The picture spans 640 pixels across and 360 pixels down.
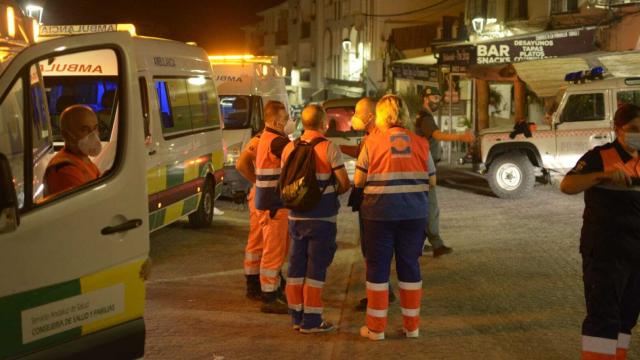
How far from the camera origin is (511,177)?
1544cm

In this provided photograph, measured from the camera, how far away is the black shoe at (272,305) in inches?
284

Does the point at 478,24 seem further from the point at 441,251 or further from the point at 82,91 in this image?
the point at 82,91

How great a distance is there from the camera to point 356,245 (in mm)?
10844

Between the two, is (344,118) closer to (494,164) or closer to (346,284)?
(494,164)

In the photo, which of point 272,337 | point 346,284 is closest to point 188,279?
point 346,284

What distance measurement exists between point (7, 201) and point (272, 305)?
4.00 meters

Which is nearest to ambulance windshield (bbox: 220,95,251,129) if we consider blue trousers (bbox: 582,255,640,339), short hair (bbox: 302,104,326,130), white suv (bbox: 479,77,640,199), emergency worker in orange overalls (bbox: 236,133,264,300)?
white suv (bbox: 479,77,640,199)

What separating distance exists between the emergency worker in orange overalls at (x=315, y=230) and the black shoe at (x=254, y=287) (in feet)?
3.43

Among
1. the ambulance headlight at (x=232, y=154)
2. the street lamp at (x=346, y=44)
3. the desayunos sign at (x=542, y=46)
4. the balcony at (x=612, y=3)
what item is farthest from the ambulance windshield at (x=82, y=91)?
the street lamp at (x=346, y=44)

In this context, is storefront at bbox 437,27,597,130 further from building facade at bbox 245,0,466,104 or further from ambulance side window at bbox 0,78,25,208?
ambulance side window at bbox 0,78,25,208

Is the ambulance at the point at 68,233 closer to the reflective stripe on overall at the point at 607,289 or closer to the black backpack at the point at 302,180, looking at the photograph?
the black backpack at the point at 302,180

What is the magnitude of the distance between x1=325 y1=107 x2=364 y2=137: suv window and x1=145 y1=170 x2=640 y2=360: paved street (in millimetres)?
5797

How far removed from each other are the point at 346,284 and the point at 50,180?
4671mm

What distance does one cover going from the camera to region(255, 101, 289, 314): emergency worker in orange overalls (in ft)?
23.0
